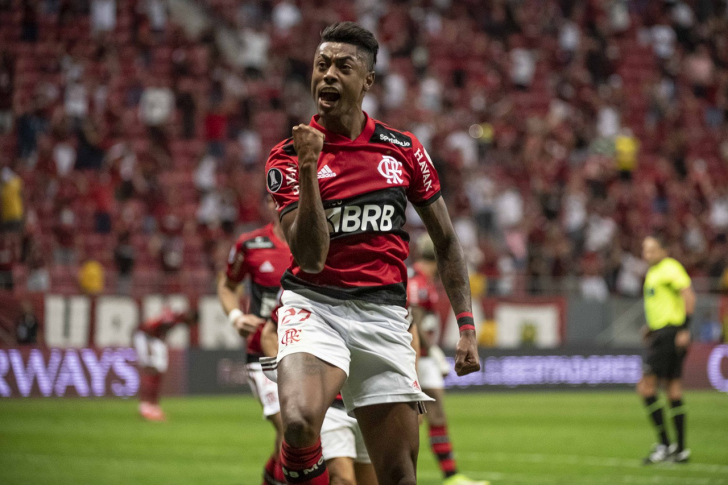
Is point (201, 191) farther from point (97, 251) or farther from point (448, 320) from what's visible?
point (448, 320)

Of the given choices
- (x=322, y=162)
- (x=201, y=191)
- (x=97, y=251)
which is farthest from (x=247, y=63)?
(x=322, y=162)

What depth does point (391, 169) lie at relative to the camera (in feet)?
17.5

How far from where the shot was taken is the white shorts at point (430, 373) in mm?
10102

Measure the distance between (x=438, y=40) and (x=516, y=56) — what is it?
2151 mm


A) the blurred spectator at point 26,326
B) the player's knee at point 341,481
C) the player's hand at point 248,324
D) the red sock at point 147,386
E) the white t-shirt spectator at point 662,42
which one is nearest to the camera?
the player's knee at point 341,481

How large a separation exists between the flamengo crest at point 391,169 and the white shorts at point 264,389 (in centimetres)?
248

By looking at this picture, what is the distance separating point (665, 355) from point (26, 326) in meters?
11.4

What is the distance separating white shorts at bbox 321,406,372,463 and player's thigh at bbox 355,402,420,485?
118 cm

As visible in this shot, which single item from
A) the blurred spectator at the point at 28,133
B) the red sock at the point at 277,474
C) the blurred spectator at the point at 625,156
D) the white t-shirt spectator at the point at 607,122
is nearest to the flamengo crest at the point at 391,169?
the red sock at the point at 277,474

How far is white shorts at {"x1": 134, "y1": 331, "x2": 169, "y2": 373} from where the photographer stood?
17.3m

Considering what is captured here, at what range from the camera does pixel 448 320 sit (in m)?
22.4

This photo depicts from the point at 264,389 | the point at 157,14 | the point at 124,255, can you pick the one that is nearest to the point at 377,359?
the point at 264,389

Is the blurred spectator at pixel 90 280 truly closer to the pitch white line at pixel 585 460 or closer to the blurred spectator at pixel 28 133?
the blurred spectator at pixel 28 133

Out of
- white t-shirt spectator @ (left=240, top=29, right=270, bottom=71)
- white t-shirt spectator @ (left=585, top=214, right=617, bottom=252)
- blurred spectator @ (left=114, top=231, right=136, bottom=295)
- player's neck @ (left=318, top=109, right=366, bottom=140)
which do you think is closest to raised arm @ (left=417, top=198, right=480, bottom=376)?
player's neck @ (left=318, top=109, right=366, bottom=140)
